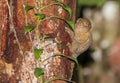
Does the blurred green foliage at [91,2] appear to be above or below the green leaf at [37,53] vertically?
above

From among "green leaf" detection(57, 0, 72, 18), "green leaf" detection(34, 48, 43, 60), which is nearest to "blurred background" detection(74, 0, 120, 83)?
"green leaf" detection(57, 0, 72, 18)

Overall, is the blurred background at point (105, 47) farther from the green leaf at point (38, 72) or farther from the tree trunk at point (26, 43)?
the green leaf at point (38, 72)

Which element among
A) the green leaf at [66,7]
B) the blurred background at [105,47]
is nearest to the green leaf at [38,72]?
the green leaf at [66,7]

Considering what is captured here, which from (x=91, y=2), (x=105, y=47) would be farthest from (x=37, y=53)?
(x=105, y=47)

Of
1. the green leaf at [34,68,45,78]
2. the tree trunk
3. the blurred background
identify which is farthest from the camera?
the blurred background

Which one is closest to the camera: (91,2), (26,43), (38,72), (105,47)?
(38,72)

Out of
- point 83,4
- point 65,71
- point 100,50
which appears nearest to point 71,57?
point 65,71

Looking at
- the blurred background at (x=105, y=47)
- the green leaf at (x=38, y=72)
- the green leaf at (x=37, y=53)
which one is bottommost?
the blurred background at (x=105, y=47)

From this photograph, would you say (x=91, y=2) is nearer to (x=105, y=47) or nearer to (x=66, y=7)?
(x=66, y=7)

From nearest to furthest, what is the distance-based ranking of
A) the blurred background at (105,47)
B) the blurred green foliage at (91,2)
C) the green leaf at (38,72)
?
the green leaf at (38,72)
the blurred green foliage at (91,2)
the blurred background at (105,47)

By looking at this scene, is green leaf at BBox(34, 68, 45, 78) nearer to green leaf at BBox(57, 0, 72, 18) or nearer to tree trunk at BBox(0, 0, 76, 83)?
tree trunk at BBox(0, 0, 76, 83)
